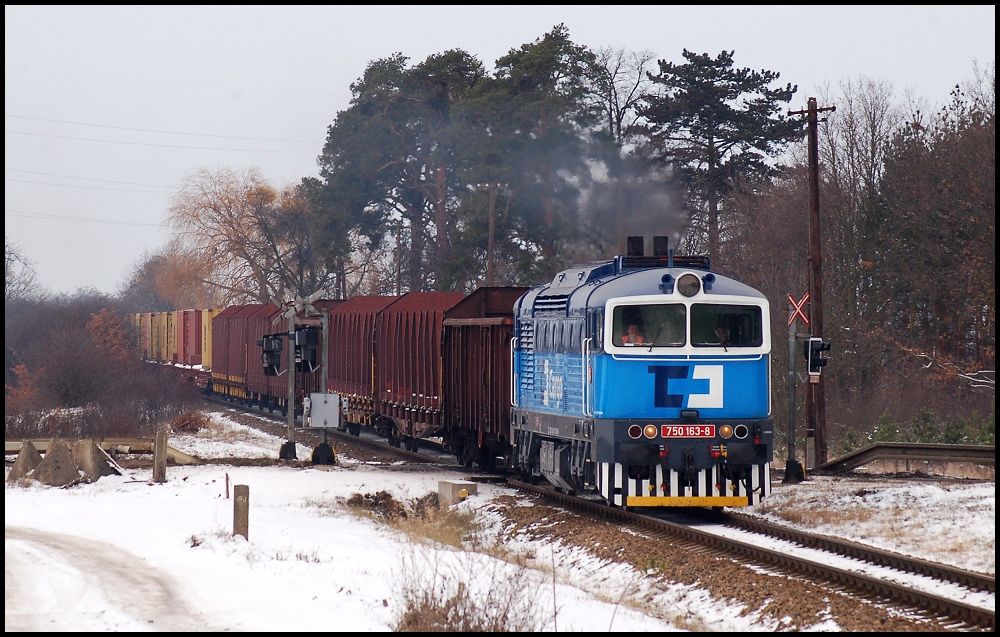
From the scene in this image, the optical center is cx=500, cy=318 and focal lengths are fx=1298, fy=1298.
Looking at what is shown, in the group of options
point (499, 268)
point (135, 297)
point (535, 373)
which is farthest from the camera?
point (135, 297)

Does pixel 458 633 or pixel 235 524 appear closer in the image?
pixel 458 633

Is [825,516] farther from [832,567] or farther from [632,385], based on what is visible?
[832,567]

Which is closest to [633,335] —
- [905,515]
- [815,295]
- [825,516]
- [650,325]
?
[650,325]

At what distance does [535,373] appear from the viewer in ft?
62.7

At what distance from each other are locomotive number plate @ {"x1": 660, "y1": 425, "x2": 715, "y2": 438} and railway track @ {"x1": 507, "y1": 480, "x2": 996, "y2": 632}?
1.07 m

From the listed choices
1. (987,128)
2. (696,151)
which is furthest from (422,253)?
(987,128)

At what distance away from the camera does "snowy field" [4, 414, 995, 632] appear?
1035cm

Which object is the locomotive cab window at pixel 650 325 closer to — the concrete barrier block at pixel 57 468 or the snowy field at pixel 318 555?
the snowy field at pixel 318 555

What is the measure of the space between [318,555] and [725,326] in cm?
587

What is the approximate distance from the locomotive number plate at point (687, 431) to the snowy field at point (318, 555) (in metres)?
1.90

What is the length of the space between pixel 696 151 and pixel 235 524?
117ft

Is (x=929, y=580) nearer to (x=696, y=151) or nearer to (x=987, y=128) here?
(x=987, y=128)

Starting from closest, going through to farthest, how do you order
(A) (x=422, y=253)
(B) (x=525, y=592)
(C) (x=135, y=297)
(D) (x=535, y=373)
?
(B) (x=525, y=592) → (D) (x=535, y=373) → (A) (x=422, y=253) → (C) (x=135, y=297)

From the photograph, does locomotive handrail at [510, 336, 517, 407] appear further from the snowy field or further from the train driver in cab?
the train driver in cab
